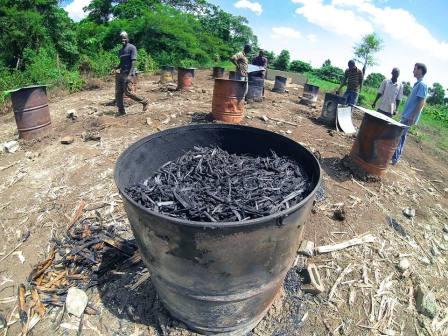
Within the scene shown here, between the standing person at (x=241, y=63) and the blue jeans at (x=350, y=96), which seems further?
the blue jeans at (x=350, y=96)

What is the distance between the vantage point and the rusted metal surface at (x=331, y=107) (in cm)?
875

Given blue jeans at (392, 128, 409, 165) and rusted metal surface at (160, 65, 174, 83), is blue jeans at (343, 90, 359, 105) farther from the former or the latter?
rusted metal surface at (160, 65, 174, 83)

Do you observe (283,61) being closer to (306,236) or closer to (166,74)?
(166,74)

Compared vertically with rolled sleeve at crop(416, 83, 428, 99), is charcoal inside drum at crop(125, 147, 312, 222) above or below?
below

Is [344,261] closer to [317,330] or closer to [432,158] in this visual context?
[317,330]

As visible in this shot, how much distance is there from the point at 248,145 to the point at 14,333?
10.8ft

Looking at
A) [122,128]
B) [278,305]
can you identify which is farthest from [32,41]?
[278,305]

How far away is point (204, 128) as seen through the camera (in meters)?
3.58

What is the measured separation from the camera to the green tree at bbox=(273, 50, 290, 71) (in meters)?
36.3

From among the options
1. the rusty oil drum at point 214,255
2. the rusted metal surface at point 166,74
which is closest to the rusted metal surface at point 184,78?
the rusted metal surface at point 166,74

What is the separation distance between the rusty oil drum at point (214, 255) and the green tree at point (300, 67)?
37.5 metres

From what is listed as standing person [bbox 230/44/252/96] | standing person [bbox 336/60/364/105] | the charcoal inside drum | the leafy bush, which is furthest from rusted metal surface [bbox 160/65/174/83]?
the leafy bush

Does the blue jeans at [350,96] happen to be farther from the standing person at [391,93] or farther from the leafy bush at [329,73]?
the leafy bush at [329,73]

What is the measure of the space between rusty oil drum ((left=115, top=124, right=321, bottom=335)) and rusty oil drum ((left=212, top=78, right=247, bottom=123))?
4.20 meters
